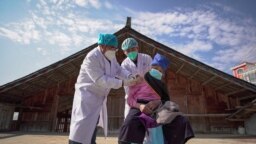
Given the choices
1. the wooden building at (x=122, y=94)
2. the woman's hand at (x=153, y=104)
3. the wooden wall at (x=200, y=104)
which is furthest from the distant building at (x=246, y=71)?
the woman's hand at (x=153, y=104)

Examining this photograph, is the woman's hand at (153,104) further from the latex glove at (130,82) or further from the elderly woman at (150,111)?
the latex glove at (130,82)

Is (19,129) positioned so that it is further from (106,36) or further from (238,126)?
(238,126)

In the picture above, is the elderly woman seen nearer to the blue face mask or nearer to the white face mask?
the blue face mask

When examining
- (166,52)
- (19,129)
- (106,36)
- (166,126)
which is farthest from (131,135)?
(19,129)

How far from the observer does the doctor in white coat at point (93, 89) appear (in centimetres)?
199

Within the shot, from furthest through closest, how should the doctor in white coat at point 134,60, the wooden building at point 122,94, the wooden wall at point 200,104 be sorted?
the wooden wall at point 200,104, the wooden building at point 122,94, the doctor in white coat at point 134,60

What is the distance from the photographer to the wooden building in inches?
343

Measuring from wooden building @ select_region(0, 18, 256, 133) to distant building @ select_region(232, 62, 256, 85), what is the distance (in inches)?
1278

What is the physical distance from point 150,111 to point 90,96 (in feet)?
2.21

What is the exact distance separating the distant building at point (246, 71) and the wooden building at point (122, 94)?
107 feet

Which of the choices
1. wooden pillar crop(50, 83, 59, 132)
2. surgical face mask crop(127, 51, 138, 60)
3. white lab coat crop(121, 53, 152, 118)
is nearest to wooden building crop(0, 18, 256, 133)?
wooden pillar crop(50, 83, 59, 132)

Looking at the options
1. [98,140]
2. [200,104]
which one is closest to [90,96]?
[98,140]

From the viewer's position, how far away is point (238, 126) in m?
8.97

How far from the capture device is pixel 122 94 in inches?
384
